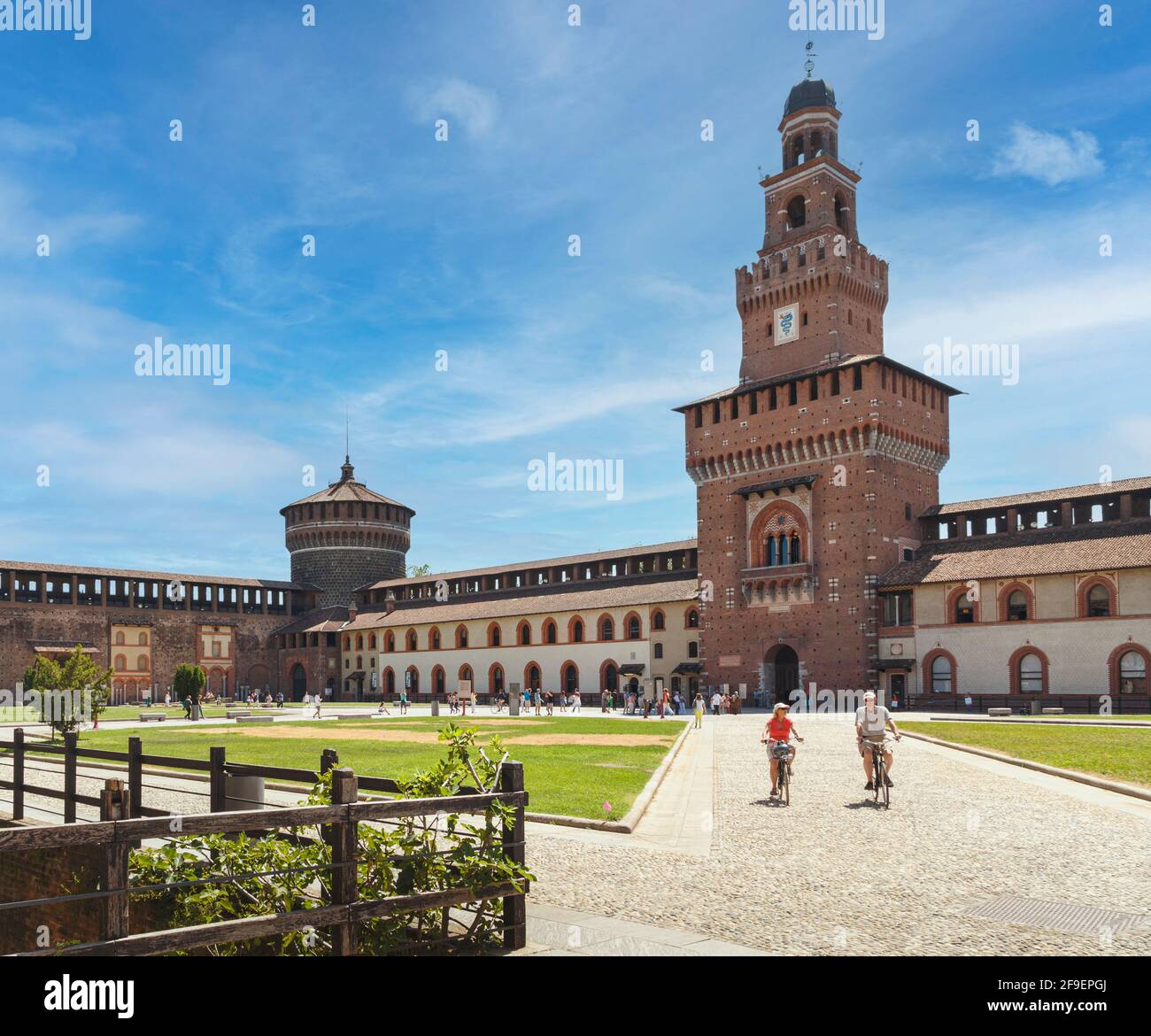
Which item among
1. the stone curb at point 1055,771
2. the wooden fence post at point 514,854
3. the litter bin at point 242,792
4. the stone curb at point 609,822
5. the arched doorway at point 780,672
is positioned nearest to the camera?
the wooden fence post at point 514,854

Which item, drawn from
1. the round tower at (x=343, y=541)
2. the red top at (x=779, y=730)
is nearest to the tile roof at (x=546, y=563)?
the round tower at (x=343, y=541)

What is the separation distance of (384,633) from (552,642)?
19.3 meters

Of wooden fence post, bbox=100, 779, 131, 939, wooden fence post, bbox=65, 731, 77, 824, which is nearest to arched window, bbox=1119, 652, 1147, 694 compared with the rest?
wooden fence post, bbox=65, 731, 77, 824

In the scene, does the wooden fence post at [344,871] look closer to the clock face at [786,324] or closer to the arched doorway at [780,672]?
the arched doorway at [780,672]

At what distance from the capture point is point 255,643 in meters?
82.4

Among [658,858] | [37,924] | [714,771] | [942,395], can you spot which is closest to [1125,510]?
[942,395]

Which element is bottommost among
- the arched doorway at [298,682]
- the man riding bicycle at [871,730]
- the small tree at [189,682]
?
the arched doorway at [298,682]

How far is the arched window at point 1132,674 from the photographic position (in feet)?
133

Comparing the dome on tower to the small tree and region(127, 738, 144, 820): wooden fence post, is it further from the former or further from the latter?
region(127, 738, 144, 820): wooden fence post

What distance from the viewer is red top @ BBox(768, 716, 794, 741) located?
1459 cm

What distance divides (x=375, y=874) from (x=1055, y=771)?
15.3 m

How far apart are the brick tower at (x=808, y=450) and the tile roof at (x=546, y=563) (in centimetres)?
748
